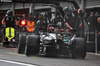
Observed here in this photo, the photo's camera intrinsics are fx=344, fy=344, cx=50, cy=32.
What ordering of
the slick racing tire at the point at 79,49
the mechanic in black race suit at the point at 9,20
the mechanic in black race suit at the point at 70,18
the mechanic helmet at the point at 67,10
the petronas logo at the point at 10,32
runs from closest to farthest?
the slick racing tire at the point at 79,49
the mechanic helmet at the point at 67,10
the mechanic in black race suit at the point at 70,18
the petronas logo at the point at 10,32
the mechanic in black race suit at the point at 9,20

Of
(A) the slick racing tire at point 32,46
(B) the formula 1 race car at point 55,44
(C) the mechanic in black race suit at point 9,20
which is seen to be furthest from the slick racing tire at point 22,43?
(C) the mechanic in black race suit at point 9,20

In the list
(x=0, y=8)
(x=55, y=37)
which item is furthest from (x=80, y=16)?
(x=0, y=8)

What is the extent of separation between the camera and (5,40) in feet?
61.2

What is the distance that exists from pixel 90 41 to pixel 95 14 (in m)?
1.40

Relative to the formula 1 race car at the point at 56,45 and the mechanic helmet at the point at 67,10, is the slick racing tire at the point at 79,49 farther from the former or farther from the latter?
the mechanic helmet at the point at 67,10

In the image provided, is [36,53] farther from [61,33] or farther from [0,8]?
[0,8]

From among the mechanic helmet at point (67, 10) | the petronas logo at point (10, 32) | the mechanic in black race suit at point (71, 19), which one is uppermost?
the mechanic helmet at point (67, 10)

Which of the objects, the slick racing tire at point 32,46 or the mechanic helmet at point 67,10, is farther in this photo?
the mechanic helmet at point 67,10

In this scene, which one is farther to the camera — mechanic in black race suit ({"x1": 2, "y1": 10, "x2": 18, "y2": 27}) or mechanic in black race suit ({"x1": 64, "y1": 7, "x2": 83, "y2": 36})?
mechanic in black race suit ({"x1": 2, "y1": 10, "x2": 18, "y2": 27})

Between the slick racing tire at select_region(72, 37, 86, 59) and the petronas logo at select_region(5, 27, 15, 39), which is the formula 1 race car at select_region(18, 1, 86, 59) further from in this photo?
the petronas logo at select_region(5, 27, 15, 39)

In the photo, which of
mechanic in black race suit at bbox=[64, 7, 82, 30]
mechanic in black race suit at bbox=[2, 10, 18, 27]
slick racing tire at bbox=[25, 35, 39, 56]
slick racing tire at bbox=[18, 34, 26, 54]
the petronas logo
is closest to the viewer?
slick racing tire at bbox=[25, 35, 39, 56]

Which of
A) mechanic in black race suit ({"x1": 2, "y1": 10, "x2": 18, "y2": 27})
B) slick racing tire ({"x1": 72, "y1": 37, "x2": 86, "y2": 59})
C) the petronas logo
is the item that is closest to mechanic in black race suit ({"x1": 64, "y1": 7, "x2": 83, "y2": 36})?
slick racing tire ({"x1": 72, "y1": 37, "x2": 86, "y2": 59})

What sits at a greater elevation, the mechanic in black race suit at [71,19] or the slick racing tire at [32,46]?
the mechanic in black race suit at [71,19]

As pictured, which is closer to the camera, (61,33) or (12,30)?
(61,33)
